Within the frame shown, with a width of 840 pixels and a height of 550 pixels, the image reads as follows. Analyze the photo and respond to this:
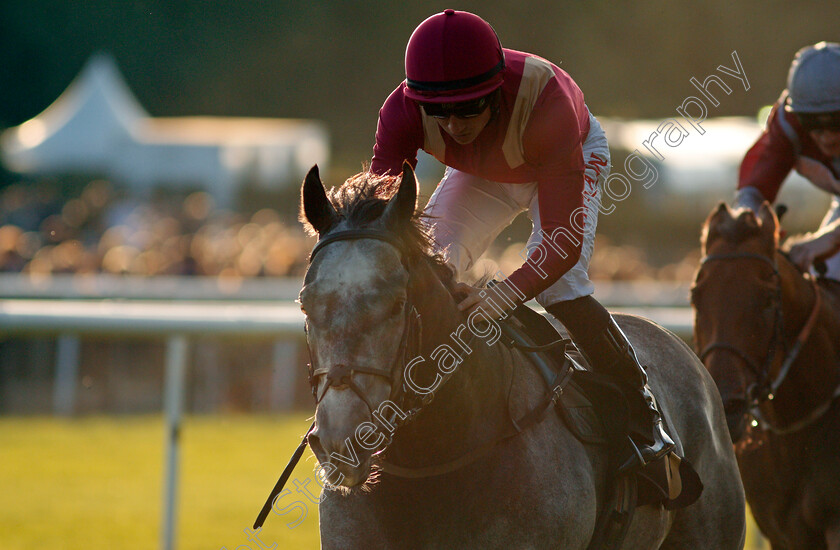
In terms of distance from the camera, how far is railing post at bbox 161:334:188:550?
15.6 feet

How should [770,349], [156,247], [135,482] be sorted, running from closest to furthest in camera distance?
[770,349] → [135,482] → [156,247]

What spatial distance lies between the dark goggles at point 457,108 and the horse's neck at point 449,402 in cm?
46

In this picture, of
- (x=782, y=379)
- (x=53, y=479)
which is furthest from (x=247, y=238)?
(x=782, y=379)

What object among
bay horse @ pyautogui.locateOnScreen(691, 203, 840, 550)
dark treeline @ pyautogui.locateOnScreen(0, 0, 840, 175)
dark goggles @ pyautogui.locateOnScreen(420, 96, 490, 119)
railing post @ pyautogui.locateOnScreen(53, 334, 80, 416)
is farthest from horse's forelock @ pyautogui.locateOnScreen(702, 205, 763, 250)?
dark treeline @ pyautogui.locateOnScreen(0, 0, 840, 175)

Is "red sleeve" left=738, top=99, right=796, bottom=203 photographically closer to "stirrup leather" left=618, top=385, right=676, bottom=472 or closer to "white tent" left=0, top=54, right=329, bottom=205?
"stirrup leather" left=618, top=385, right=676, bottom=472

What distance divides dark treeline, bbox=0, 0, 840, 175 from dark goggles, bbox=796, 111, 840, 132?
627 inches

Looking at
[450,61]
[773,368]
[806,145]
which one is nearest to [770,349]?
[773,368]

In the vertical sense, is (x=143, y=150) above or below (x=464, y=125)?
below

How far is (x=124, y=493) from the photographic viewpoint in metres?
7.16

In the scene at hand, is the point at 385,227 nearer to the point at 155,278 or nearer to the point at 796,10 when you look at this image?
the point at 155,278

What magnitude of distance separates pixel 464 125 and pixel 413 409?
2.64 feet

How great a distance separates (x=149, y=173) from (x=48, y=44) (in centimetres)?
1546

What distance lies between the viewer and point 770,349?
381cm

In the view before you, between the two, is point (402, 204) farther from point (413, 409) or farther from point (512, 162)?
point (512, 162)
